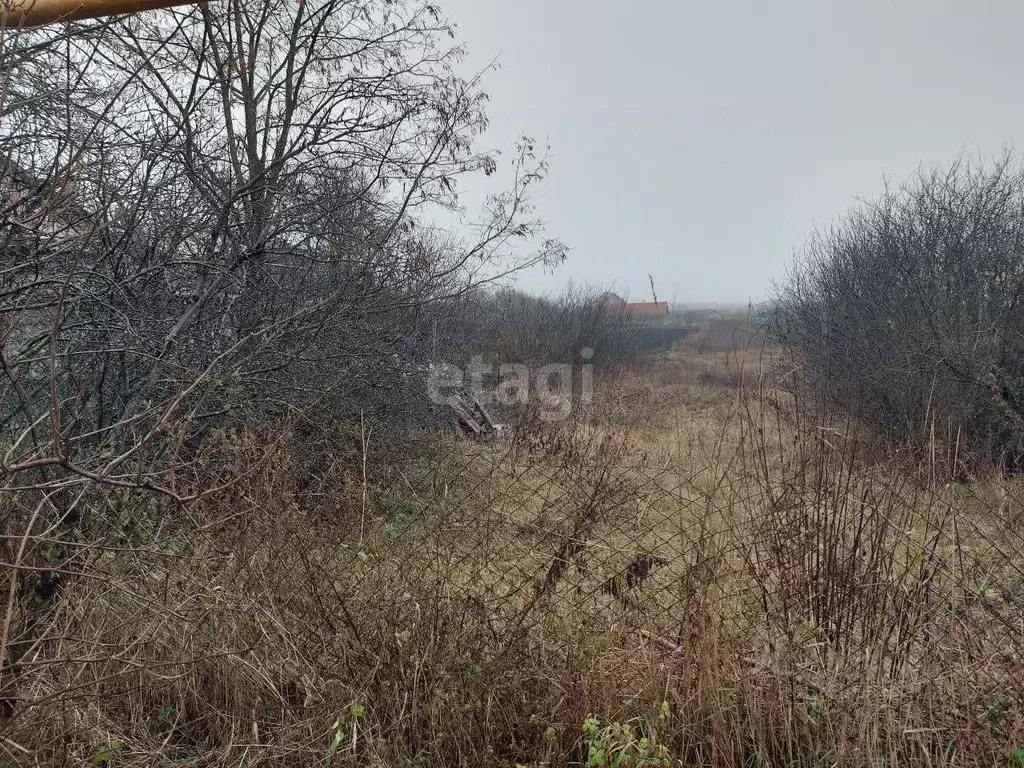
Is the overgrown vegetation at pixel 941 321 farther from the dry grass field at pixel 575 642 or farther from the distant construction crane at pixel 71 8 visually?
the distant construction crane at pixel 71 8

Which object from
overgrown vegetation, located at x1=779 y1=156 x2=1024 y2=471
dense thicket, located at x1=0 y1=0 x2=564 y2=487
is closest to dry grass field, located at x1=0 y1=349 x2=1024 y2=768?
dense thicket, located at x1=0 y1=0 x2=564 y2=487

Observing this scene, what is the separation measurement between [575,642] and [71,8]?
8.39 feet

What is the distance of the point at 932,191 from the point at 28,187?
1102 cm

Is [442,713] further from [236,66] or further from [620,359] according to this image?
[620,359]

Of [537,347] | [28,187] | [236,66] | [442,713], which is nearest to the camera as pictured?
[442,713]

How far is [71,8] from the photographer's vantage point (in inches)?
64.0

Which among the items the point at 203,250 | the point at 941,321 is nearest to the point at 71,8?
the point at 203,250

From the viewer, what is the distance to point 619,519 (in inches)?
109

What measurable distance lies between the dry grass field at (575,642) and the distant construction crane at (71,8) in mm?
1299

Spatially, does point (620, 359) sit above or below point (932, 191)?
below

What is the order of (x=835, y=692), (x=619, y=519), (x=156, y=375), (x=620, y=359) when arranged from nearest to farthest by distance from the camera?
1. (x=835, y=692)
2. (x=619, y=519)
3. (x=156, y=375)
4. (x=620, y=359)

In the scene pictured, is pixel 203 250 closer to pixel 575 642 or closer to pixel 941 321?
pixel 575 642

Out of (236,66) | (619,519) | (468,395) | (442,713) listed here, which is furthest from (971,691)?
(468,395)

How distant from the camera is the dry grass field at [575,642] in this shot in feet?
6.00
